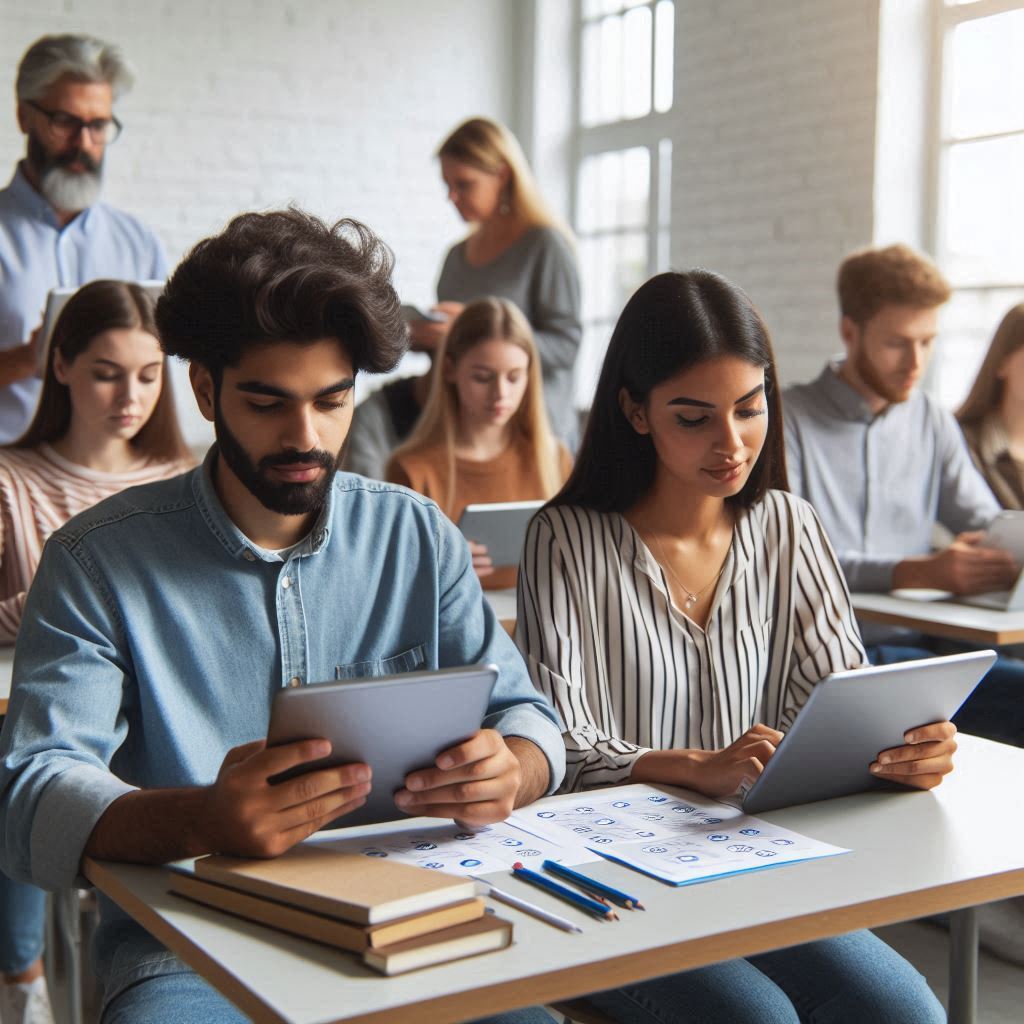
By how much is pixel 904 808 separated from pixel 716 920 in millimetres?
429

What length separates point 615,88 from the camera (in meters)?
6.65

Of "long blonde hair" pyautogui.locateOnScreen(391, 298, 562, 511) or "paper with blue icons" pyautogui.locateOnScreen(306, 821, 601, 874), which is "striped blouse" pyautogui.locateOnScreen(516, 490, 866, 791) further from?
"long blonde hair" pyautogui.locateOnScreen(391, 298, 562, 511)

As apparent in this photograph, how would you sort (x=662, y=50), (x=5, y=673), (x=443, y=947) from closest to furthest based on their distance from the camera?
(x=443, y=947) < (x=5, y=673) < (x=662, y=50)

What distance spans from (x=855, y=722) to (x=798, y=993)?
31cm

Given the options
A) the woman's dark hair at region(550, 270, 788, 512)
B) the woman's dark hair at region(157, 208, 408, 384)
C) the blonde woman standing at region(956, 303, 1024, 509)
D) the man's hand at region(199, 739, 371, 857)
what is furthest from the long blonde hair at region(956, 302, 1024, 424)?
the man's hand at region(199, 739, 371, 857)

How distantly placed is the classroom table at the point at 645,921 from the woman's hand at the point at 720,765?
6 cm

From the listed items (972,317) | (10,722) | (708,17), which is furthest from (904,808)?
(708,17)

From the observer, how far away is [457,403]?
3.38 m

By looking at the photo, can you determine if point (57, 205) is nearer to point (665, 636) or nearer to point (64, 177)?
point (64, 177)

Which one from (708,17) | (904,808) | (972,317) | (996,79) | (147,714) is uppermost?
(708,17)

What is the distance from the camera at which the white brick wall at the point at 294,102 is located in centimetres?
594

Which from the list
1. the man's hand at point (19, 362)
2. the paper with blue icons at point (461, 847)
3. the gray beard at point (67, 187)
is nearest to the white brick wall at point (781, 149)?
the gray beard at point (67, 187)

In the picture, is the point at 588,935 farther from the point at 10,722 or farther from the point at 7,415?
the point at 7,415

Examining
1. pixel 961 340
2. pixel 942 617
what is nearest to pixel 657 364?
pixel 942 617
